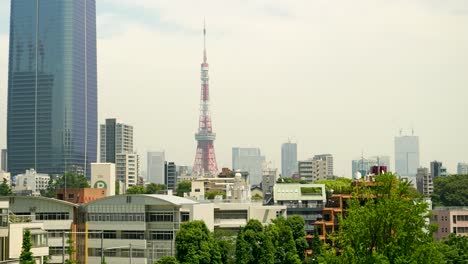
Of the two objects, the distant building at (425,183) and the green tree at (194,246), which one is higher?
the distant building at (425,183)

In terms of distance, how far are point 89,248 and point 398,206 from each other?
123 ft

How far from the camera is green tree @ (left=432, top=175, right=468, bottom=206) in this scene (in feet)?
408

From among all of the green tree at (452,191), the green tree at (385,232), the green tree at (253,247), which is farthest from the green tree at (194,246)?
the green tree at (452,191)

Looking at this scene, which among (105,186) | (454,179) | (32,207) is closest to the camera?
(32,207)

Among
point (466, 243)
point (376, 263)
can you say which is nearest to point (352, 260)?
point (376, 263)

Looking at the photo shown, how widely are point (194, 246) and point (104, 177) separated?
147ft

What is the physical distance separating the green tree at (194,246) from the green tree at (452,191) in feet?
251

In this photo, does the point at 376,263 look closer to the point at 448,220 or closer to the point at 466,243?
the point at 466,243

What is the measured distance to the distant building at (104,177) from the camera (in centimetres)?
9469

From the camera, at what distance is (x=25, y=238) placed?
3966 centimetres

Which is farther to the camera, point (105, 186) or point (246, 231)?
point (105, 186)

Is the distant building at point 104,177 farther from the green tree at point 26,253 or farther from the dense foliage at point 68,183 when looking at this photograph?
the dense foliage at point 68,183

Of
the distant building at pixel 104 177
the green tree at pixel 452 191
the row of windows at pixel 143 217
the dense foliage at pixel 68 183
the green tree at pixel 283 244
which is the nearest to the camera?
the green tree at pixel 283 244

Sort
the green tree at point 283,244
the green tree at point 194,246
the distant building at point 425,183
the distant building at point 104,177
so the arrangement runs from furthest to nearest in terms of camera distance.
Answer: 1. the distant building at point 425,183
2. the distant building at point 104,177
3. the green tree at point 283,244
4. the green tree at point 194,246
